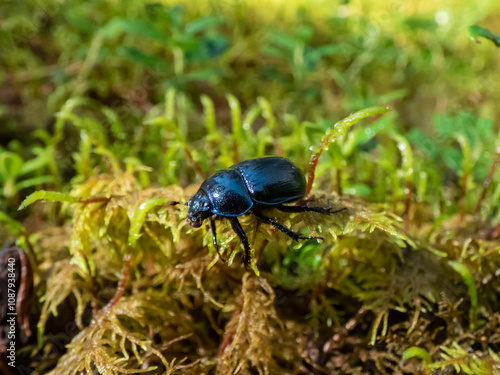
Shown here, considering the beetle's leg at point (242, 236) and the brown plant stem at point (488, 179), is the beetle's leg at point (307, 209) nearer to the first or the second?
the beetle's leg at point (242, 236)

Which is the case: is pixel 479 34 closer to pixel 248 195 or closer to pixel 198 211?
pixel 248 195

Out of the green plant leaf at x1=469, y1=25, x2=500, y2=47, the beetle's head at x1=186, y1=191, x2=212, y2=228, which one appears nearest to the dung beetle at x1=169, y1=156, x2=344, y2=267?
the beetle's head at x1=186, y1=191, x2=212, y2=228

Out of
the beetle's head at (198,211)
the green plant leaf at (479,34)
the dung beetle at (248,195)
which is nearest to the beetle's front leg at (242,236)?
the dung beetle at (248,195)

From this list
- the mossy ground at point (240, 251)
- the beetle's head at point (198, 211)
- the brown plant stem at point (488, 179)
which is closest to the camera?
the beetle's head at point (198, 211)

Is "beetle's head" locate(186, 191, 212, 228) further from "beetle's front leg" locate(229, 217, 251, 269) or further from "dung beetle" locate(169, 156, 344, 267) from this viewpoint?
"beetle's front leg" locate(229, 217, 251, 269)

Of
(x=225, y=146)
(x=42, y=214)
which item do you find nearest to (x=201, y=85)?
(x=225, y=146)

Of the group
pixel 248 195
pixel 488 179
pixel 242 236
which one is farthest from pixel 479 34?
pixel 242 236

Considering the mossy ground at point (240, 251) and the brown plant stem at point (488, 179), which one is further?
the brown plant stem at point (488, 179)
